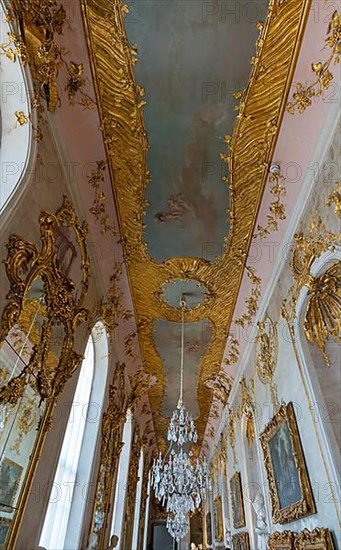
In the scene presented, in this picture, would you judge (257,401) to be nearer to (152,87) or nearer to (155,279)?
(155,279)

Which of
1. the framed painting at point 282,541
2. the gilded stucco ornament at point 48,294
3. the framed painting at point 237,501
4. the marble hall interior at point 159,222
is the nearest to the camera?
the gilded stucco ornament at point 48,294

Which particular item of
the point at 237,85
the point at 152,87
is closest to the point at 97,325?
the point at 152,87

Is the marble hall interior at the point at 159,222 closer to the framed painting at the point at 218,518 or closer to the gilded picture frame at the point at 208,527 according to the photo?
the framed painting at the point at 218,518

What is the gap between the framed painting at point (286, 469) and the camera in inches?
186

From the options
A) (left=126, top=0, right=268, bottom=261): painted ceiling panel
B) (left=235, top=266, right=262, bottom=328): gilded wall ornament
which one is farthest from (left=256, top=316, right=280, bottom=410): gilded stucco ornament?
(left=126, top=0, right=268, bottom=261): painted ceiling panel

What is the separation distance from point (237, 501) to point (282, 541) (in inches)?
186

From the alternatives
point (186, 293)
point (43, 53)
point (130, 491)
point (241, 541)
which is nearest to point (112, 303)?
point (186, 293)

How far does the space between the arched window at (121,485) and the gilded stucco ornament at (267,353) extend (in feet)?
15.8

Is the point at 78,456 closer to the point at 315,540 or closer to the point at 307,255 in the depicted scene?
the point at 315,540

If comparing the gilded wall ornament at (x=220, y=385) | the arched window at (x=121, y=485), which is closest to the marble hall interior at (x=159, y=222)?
the gilded wall ornament at (x=220, y=385)

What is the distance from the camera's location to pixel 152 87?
4.34 meters

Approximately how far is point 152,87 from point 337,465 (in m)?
5.01

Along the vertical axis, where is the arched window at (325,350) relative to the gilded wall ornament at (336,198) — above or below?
below

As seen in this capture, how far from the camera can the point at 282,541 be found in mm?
5316
